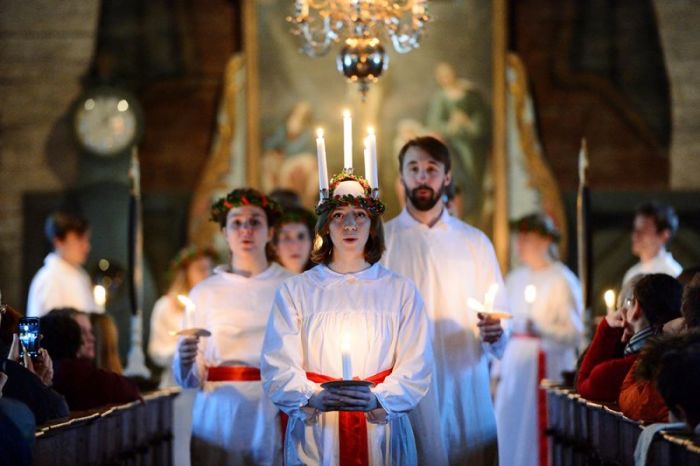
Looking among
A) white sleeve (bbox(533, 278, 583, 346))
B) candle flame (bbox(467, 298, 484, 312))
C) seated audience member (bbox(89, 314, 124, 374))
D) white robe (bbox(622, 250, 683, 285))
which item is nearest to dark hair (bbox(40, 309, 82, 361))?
seated audience member (bbox(89, 314, 124, 374))

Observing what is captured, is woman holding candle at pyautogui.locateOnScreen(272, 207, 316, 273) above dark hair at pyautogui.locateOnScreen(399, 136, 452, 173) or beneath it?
beneath

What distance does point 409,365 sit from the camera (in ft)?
18.6

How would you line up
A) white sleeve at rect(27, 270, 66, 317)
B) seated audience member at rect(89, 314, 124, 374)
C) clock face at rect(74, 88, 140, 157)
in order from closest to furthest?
seated audience member at rect(89, 314, 124, 374) → white sleeve at rect(27, 270, 66, 317) → clock face at rect(74, 88, 140, 157)

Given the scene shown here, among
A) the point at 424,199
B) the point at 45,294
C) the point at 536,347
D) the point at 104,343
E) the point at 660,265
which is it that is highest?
the point at 424,199

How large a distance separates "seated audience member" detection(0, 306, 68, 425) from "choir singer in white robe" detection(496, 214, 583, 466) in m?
4.91

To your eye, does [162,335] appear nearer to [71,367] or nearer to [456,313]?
[71,367]

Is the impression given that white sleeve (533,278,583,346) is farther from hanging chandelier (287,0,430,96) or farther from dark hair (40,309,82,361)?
dark hair (40,309,82,361)

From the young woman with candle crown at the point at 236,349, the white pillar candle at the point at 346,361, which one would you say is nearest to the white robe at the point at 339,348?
the white pillar candle at the point at 346,361

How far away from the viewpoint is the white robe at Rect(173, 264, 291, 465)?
276 inches

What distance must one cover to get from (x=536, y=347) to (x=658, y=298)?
4.57 m

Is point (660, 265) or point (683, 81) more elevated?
point (683, 81)

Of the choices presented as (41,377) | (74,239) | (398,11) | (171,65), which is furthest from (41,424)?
(171,65)

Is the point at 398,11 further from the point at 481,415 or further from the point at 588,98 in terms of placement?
the point at 588,98

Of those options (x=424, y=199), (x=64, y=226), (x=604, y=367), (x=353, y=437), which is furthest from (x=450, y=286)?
(x=64, y=226)
